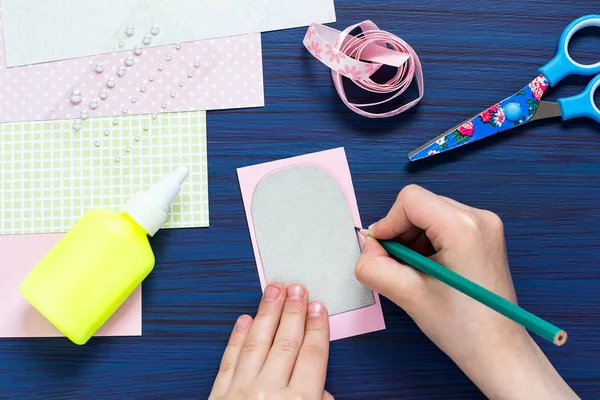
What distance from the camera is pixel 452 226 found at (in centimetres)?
61

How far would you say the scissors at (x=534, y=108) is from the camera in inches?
27.5

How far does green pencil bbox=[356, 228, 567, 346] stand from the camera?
469 mm

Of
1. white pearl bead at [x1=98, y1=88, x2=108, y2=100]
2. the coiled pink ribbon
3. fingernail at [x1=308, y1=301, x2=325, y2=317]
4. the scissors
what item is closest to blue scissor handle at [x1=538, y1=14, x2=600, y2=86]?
the scissors

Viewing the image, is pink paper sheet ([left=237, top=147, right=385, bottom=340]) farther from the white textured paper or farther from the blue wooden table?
the white textured paper

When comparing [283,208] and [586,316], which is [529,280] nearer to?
[586,316]

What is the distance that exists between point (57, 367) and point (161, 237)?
20cm

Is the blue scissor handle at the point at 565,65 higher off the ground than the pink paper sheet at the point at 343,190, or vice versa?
the blue scissor handle at the point at 565,65

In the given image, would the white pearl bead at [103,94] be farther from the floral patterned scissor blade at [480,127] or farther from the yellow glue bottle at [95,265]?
the floral patterned scissor blade at [480,127]

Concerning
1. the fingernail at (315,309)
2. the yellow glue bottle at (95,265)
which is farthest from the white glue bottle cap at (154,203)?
the fingernail at (315,309)

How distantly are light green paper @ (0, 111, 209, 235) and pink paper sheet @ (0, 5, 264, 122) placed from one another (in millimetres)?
16

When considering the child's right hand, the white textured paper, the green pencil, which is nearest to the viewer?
the green pencil

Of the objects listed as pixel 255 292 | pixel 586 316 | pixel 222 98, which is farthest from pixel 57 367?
pixel 586 316

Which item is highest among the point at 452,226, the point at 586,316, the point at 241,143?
the point at 241,143

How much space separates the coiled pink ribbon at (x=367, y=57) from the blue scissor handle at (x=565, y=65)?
0.16 metres
